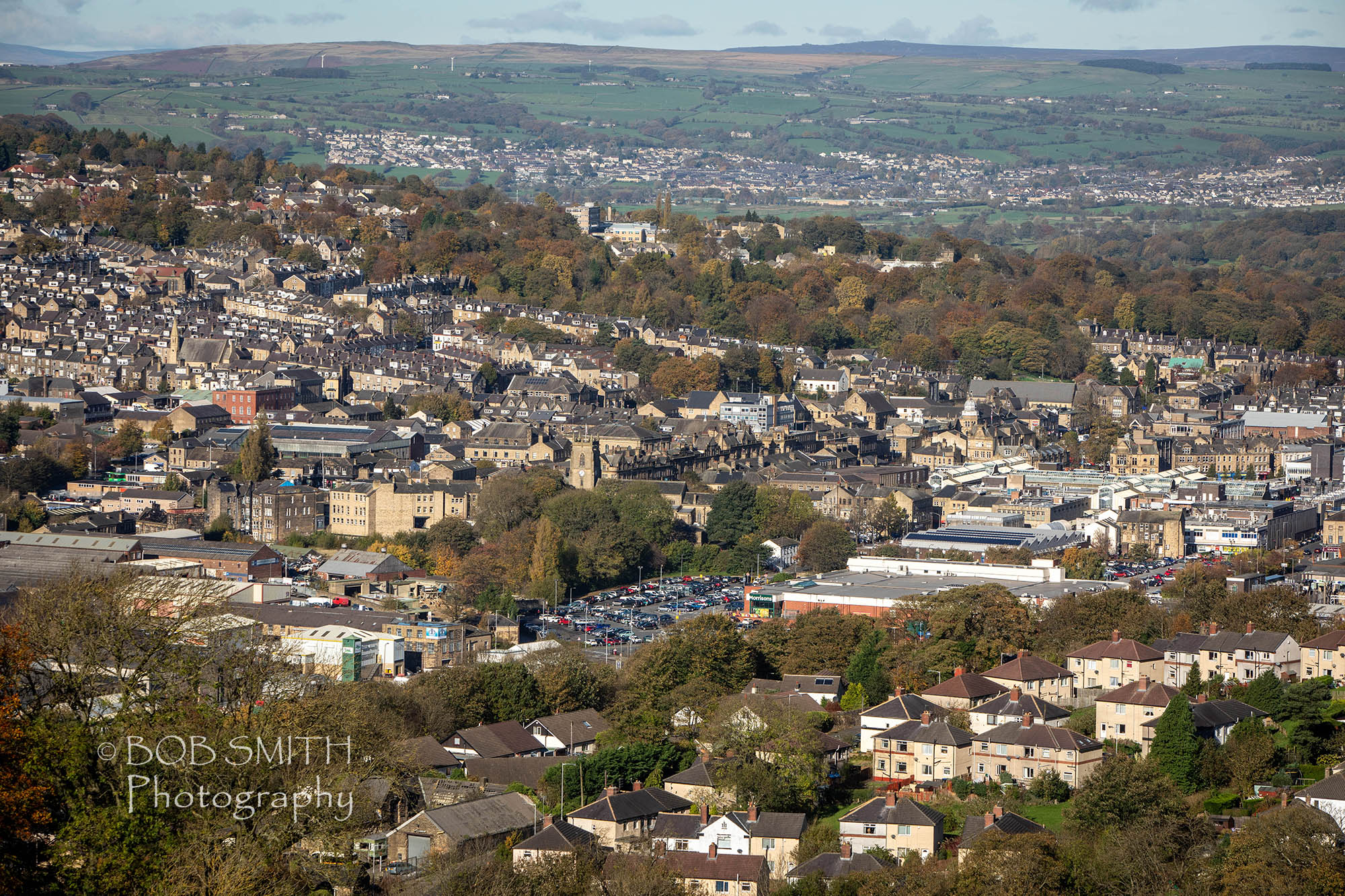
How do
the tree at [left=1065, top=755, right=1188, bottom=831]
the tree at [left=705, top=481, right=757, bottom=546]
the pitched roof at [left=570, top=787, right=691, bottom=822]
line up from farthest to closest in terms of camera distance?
1. the tree at [left=705, top=481, right=757, bottom=546]
2. the pitched roof at [left=570, top=787, right=691, bottom=822]
3. the tree at [left=1065, top=755, right=1188, bottom=831]

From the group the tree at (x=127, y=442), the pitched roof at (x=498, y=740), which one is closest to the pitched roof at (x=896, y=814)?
the pitched roof at (x=498, y=740)

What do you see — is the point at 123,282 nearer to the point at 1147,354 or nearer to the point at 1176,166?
the point at 1147,354

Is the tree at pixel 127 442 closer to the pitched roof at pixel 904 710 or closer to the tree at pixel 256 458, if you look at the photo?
the tree at pixel 256 458

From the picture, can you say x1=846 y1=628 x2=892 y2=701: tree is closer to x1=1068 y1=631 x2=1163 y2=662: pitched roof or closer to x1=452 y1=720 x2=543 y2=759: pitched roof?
x1=1068 y1=631 x2=1163 y2=662: pitched roof

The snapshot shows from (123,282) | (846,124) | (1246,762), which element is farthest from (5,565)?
(846,124)

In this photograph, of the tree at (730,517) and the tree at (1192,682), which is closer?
the tree at (1192,682)

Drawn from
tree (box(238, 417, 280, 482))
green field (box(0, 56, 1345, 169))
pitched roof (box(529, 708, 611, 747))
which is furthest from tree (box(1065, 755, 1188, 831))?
green field (box(0, 56, 1345, 169))

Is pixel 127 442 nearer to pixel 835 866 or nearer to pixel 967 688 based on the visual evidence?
pixel 967 688
